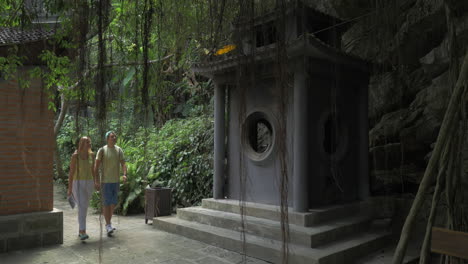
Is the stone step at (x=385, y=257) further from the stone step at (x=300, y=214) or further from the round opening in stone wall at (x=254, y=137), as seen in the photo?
the round opening in stone wall at (x=254, y=137)

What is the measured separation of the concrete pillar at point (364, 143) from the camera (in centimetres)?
677

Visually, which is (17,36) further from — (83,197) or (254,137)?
(254,137)

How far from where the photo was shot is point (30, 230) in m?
5.25

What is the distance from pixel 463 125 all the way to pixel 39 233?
5.95m

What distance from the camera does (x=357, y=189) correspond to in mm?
6930

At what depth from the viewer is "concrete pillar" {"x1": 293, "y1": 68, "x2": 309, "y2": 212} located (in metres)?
5.60

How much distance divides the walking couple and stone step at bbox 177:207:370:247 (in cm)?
165

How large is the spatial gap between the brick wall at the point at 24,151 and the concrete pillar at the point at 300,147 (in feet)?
13.5

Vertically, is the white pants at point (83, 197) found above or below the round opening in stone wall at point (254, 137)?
below

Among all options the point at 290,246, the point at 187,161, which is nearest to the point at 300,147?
the point at 290,246

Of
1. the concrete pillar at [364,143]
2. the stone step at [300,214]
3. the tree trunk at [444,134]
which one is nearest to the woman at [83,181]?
the stone step at [300,214]

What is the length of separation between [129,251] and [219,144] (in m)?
2.86

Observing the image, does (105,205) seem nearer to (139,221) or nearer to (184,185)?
(139,221)

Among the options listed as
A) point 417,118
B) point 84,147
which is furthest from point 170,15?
point 417,118
